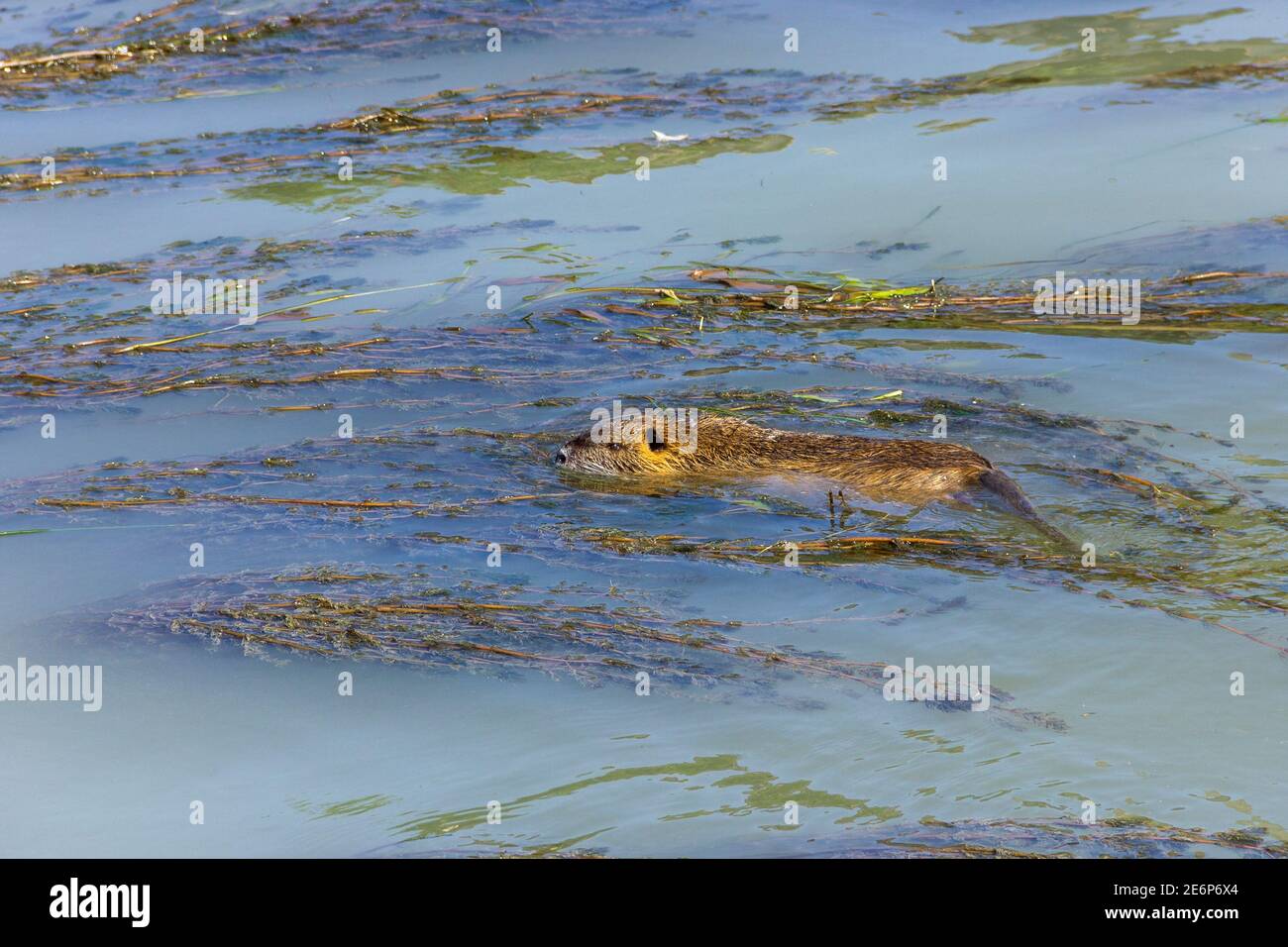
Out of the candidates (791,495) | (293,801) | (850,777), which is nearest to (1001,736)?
(850,777)

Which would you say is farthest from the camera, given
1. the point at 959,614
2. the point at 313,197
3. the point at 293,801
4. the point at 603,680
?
the point at 313,197

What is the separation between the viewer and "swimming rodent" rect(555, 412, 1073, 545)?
233 inches

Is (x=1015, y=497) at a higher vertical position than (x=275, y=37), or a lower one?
lower

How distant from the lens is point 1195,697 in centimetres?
466

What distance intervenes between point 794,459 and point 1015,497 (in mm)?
1090

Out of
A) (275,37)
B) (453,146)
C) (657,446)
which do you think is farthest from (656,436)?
(275,37)

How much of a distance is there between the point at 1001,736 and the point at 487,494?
293 cm

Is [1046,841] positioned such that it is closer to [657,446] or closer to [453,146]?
[657,446]

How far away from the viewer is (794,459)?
249 inches

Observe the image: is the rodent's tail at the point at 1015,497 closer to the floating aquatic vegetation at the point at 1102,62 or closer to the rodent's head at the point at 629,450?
→ the rodent's head at the point at 629,450

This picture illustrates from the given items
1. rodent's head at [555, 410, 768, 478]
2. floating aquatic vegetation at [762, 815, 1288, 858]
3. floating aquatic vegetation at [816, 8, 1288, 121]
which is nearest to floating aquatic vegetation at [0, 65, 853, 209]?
floating aquatic vegetation at [816, 8, 1288, 121]

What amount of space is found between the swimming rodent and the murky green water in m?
0.13

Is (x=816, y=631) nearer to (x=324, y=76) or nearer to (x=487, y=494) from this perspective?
(x=487, y=494)

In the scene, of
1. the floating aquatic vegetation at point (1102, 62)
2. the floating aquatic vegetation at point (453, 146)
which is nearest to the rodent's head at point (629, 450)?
the floating aquatic vegetation at point (453, 146)
